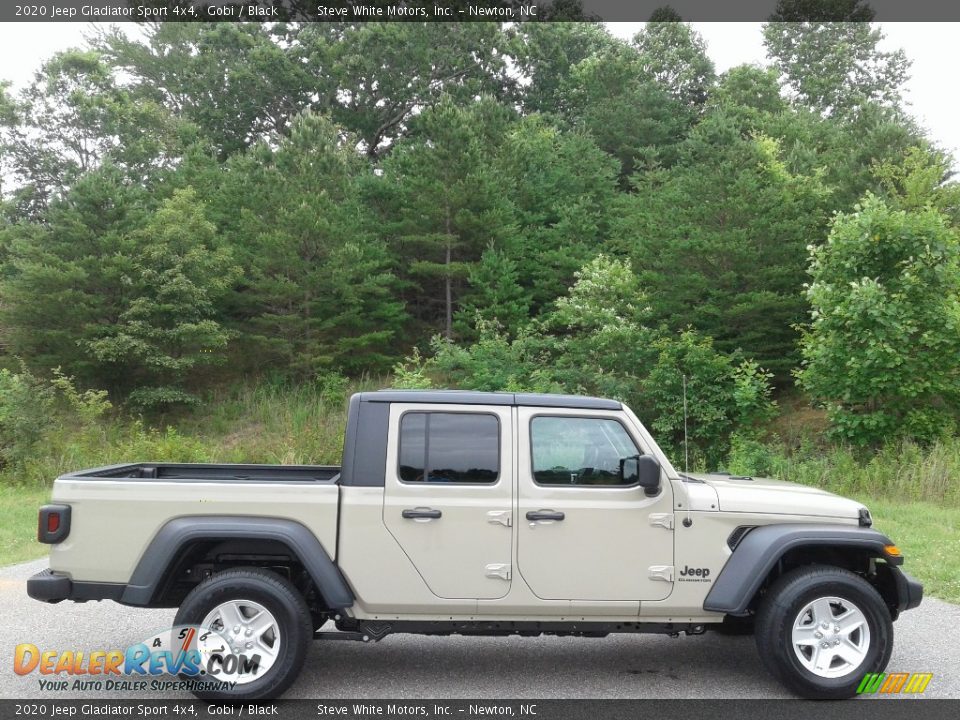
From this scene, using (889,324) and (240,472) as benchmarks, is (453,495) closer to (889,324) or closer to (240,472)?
(240,472)

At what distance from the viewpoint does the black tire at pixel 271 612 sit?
191 inches

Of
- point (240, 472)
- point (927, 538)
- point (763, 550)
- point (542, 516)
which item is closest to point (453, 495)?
point (542, 516)

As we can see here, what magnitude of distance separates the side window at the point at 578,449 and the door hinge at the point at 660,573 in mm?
544

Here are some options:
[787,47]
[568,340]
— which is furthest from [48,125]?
[787,47]

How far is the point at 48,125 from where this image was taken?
109 feet

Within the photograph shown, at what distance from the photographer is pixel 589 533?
16.6ft

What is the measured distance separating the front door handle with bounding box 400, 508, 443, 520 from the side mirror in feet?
4.01

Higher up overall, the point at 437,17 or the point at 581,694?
the point at 437,17

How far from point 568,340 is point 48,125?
2462cm

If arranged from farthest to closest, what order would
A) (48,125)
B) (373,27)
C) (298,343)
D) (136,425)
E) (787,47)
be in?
(787,47) → (373,27) → (48,125) → (298,343) → (136,425)

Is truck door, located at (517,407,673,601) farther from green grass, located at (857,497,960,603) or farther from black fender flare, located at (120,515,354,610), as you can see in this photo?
green grass, located at (857,497,960,603)

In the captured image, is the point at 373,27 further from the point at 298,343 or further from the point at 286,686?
the point at 286,686

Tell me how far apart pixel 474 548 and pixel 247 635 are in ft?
4.82

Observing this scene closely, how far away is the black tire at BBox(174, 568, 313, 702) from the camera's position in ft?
15.9
